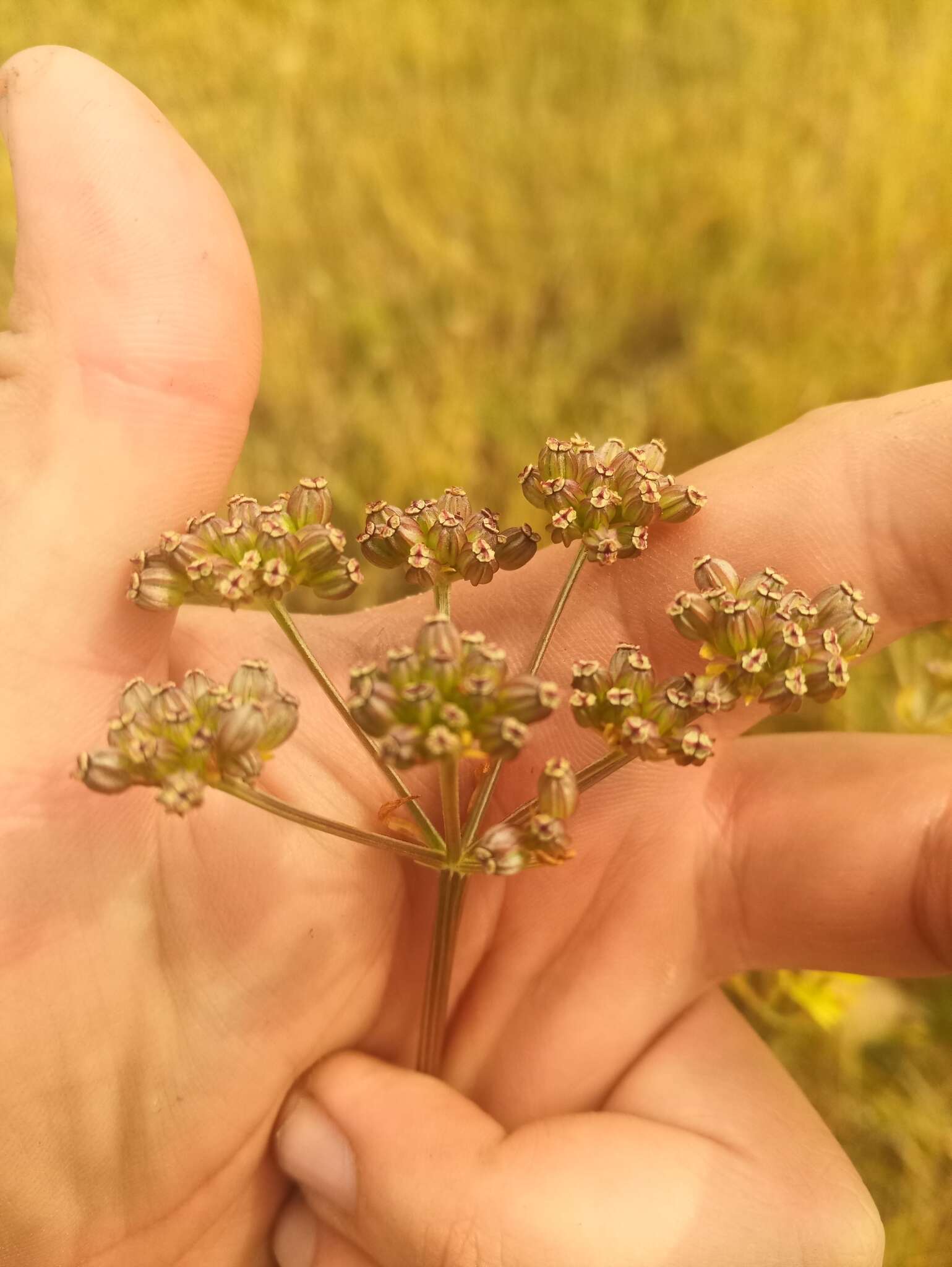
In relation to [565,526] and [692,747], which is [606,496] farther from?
[692,747]

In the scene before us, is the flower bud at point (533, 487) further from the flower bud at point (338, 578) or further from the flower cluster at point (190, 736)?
the flower cluster at point (190, 736)

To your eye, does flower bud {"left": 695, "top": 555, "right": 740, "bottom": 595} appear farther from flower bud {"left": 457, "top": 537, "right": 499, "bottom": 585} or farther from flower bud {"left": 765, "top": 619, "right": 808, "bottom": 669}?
flower bud {"left": 457, "top": 537, "right": 499, "bottom": 585}

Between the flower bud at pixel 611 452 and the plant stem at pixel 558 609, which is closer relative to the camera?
the plant stem at pixel 558 609

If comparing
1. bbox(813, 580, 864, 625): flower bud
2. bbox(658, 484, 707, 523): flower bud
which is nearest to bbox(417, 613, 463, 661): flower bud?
bbox(658, 484, 707, 523): flower bud

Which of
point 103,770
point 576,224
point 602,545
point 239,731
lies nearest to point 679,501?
point 602,545

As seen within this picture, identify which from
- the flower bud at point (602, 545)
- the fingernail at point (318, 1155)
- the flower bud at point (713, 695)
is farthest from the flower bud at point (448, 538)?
the fingernail at point (318, 1155)
